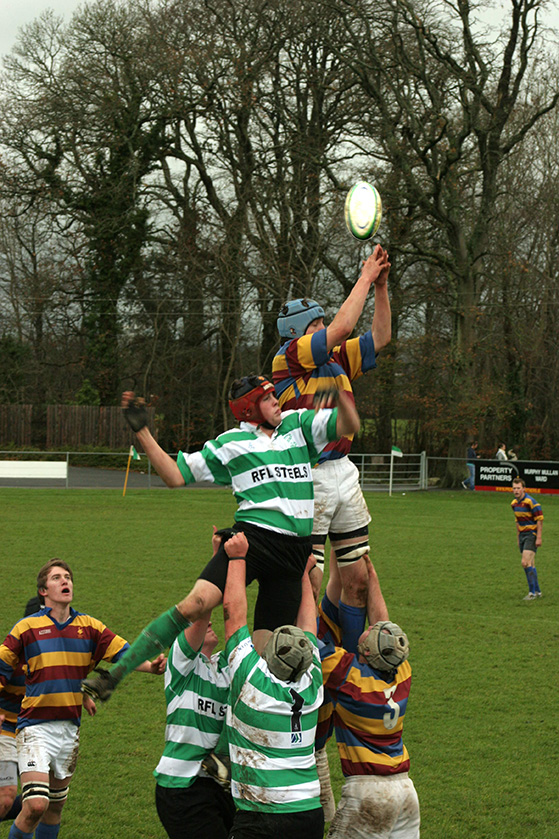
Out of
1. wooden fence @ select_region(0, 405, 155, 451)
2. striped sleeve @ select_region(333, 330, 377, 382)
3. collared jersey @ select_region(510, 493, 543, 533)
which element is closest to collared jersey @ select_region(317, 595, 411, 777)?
striped sleeve @ select_region(333, 330, 377, 382)

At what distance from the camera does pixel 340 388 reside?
5.86m

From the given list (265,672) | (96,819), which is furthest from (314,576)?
(96,819)

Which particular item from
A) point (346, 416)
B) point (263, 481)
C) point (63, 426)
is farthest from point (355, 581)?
point (63, 426)

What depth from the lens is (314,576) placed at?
5.45 metres

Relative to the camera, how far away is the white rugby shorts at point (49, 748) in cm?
498

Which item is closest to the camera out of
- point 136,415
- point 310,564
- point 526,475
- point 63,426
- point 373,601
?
point 136,415

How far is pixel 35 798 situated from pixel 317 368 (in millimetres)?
2930

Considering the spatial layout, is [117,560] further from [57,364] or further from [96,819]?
[57,364]

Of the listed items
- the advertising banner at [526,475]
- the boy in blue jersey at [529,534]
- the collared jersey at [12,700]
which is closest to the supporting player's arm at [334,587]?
the collared jersey at [12,700]

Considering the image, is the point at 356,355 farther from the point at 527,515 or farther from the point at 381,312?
the point at 527,515

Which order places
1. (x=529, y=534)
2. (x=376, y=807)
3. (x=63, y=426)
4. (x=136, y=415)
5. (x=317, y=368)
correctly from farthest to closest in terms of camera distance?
(x=63, y=426), (x=529, y=534), (x=317, y=368), (x=136, y=415), (x=376, y=807)

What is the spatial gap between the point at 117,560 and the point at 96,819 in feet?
34.7

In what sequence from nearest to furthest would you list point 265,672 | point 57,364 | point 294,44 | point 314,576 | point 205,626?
point 265,672, point 205,626, point 314,576, point 294,44, point 57,364

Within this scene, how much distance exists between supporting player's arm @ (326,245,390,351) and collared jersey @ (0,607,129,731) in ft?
7.24
